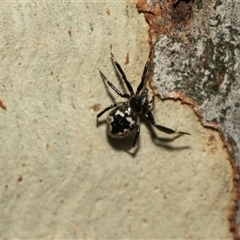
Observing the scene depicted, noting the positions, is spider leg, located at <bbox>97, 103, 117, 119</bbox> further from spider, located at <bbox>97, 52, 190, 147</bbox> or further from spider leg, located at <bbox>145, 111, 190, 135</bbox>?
spider leg, located at <bbox>145, 111, 190, 135</bbox>

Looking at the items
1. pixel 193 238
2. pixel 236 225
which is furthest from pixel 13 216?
pixel 236 225

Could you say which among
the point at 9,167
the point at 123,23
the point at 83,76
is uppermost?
the point at 123,23

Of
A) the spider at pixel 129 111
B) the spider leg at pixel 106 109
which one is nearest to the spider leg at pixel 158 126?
the spider at pixel 129 111

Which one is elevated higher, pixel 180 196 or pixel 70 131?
pixel 70 131

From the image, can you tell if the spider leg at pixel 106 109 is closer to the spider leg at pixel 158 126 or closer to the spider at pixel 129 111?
the spider at pixel 129 111

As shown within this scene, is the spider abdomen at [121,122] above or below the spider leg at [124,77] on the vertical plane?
below

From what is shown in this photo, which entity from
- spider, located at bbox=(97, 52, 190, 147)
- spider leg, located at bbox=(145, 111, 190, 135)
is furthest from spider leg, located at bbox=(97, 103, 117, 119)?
spider leg, located at bbox=(145, 111, 190, 135)

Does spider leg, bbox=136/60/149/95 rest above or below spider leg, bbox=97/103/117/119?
above

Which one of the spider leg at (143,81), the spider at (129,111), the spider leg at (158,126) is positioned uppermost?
the spider leg at (143,81)

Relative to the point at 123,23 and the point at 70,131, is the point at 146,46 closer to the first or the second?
the point at 123,23
